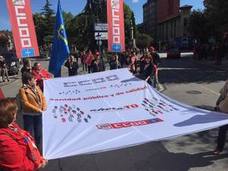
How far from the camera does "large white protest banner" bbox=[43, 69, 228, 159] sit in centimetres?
474

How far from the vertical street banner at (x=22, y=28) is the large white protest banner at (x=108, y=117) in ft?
3.17

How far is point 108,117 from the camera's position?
5.81 meters

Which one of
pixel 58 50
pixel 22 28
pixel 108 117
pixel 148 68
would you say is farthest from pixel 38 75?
pixel 148 68

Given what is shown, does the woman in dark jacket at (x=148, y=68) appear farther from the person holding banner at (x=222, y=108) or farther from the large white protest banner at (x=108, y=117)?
the person holding banner at (x=222, y=108)

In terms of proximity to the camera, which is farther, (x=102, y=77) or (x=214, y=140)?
(x=102, y=77)

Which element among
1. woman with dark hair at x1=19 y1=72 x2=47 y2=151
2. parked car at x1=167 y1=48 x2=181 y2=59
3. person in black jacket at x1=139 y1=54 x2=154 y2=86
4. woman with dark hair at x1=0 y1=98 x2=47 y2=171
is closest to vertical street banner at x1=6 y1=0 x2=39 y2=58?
woman with dark hair at x1=19 y1=72 x2=47 y2=151

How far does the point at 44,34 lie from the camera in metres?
89.4

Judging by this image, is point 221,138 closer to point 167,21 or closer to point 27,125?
point 27,125

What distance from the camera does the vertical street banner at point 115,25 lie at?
1248 centimetres

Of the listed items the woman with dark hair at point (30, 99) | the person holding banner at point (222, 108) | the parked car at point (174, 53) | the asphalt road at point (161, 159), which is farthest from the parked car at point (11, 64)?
the person holding banner at point (222, 108)

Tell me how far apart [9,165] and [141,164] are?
3.21 metres

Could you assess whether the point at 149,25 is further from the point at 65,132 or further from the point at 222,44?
the point at 65,132

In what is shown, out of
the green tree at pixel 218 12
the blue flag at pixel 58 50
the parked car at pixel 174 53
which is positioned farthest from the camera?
the parked car at pixel 174 53

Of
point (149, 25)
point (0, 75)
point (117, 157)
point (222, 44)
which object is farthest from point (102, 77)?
point (149, 25)
